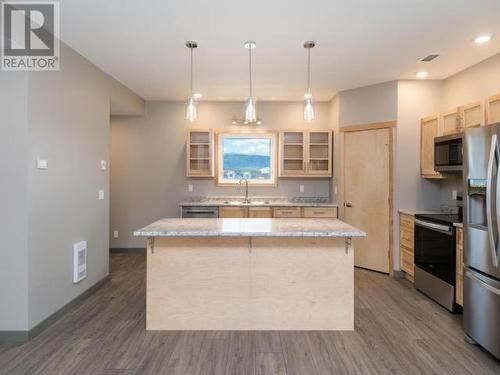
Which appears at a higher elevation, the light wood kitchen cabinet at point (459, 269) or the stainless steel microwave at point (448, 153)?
the stainless steel microwave at point (448, 153)

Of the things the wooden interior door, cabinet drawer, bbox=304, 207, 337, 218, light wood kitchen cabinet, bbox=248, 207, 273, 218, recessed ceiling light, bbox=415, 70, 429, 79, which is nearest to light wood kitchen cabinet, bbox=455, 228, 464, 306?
the wooden interior door

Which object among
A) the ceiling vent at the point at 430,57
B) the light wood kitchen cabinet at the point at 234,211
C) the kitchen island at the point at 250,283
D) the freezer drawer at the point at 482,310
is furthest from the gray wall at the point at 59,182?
the ceiling vent at the point at 430,57

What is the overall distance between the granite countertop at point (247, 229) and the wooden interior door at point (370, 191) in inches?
71.8

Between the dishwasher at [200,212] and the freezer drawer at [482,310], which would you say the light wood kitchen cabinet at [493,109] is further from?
the dishwasher at [200,212]

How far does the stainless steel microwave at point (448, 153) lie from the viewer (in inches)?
132

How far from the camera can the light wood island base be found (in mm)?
2797

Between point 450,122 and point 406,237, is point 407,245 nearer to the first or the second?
point 406,237

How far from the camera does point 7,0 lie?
2.40 meters

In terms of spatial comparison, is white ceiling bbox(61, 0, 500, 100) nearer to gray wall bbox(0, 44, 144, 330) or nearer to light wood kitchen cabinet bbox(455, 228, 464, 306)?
gray wall bbox(0, 44, 144, 330)

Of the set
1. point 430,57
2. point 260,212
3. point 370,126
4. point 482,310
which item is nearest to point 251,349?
point 482,310

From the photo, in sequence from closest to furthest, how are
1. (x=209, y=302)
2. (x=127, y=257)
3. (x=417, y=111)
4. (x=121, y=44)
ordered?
(x=209, y=302) < (x=121, y=44) < (x=417, y=111) < (x=127, y=257)

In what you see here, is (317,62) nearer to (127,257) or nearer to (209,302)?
(209,302)

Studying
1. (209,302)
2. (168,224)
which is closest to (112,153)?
(168,224)

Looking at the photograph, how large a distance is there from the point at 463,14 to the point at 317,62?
1467 mm
